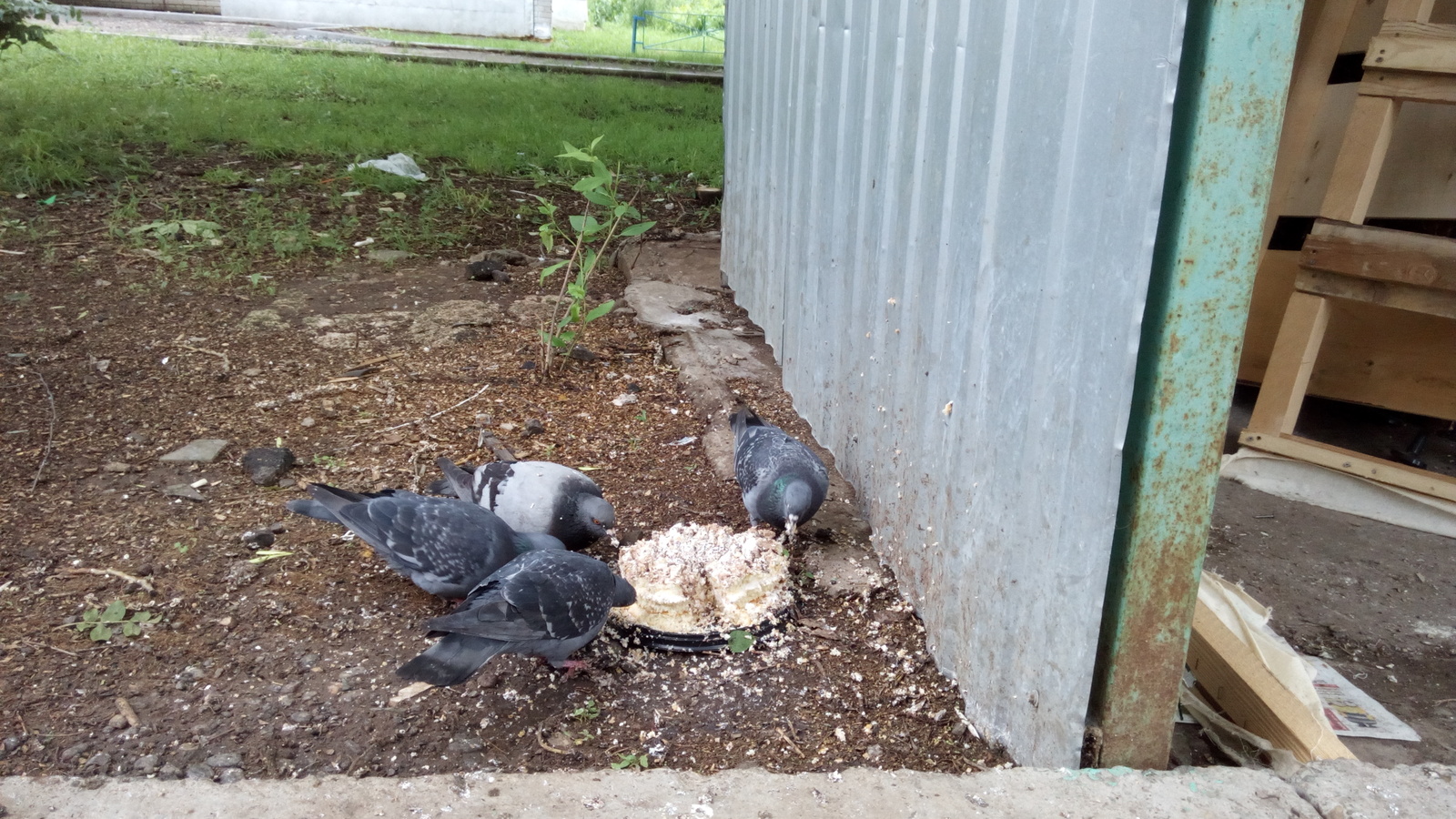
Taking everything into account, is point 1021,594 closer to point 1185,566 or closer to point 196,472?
point 1185,566

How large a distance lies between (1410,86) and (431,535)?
3.63 m

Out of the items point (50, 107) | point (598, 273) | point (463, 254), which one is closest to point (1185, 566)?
point (598, 273)

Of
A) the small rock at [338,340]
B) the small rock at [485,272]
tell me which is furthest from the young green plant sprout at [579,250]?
the small rock at [338,340]

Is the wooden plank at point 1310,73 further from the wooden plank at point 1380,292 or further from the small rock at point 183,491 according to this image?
the small rock at point 183,491

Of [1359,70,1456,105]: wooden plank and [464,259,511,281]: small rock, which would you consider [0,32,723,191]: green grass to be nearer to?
[464,259,511,281]: small rock

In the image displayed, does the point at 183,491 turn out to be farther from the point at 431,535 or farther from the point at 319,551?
the point at 431,535

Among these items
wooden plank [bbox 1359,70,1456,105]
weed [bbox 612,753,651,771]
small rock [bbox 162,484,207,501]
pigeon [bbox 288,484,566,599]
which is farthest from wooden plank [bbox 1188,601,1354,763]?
small rock [bbox 162,484,207,501]

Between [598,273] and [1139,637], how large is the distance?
459 cm

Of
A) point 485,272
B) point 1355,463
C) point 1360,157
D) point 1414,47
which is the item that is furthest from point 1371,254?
point 485,272

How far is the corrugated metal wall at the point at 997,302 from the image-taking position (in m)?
1.68

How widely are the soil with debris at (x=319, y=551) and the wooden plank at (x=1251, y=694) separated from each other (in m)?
0.66

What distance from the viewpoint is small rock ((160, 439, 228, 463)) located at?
351 cm

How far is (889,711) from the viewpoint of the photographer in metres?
2.34

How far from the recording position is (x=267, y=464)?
344cm
